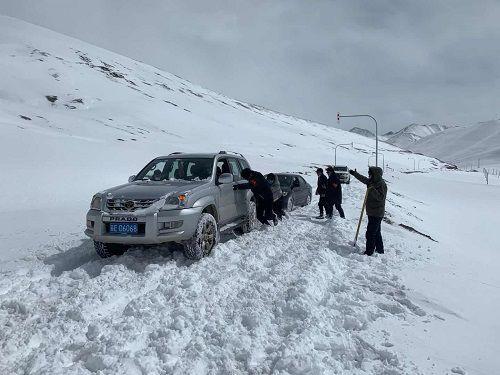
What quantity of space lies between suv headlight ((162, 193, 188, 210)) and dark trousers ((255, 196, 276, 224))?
3.80 meters

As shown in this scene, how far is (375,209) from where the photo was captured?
7797 mm

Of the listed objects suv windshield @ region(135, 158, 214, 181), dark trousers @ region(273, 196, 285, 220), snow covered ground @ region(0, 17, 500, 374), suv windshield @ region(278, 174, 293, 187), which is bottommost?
snow covered ground @ region(0, 17, 500, 374)

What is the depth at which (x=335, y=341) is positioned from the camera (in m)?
4.07

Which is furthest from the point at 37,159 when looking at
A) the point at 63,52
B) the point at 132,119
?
the point at 63,52

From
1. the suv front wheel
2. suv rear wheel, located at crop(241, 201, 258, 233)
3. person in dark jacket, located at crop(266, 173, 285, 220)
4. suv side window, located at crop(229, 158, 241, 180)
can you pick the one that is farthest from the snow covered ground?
suv side window, located at crop(229, 158, 241, 180)

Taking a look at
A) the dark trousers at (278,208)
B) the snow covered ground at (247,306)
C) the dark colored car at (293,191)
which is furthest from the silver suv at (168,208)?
the dark colored car at (293,191)

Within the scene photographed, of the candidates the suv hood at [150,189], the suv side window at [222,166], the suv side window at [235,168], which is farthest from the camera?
the suv side window at [235,168]

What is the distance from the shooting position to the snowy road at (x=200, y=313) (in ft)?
12.1

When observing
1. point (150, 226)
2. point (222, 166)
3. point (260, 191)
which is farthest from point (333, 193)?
point (150, 226)

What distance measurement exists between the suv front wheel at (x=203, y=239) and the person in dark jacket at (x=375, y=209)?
3200 millimetres

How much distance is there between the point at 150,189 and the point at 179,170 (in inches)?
52.5

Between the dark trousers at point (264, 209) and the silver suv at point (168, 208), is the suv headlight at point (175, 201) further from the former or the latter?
the dark trousers at point (264, 209)

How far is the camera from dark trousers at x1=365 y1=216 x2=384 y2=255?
25.1 feet

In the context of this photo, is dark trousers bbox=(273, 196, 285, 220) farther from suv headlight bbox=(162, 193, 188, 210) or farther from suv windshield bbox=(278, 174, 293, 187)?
suv headlight bbox=(162, 193, 188, 210)
